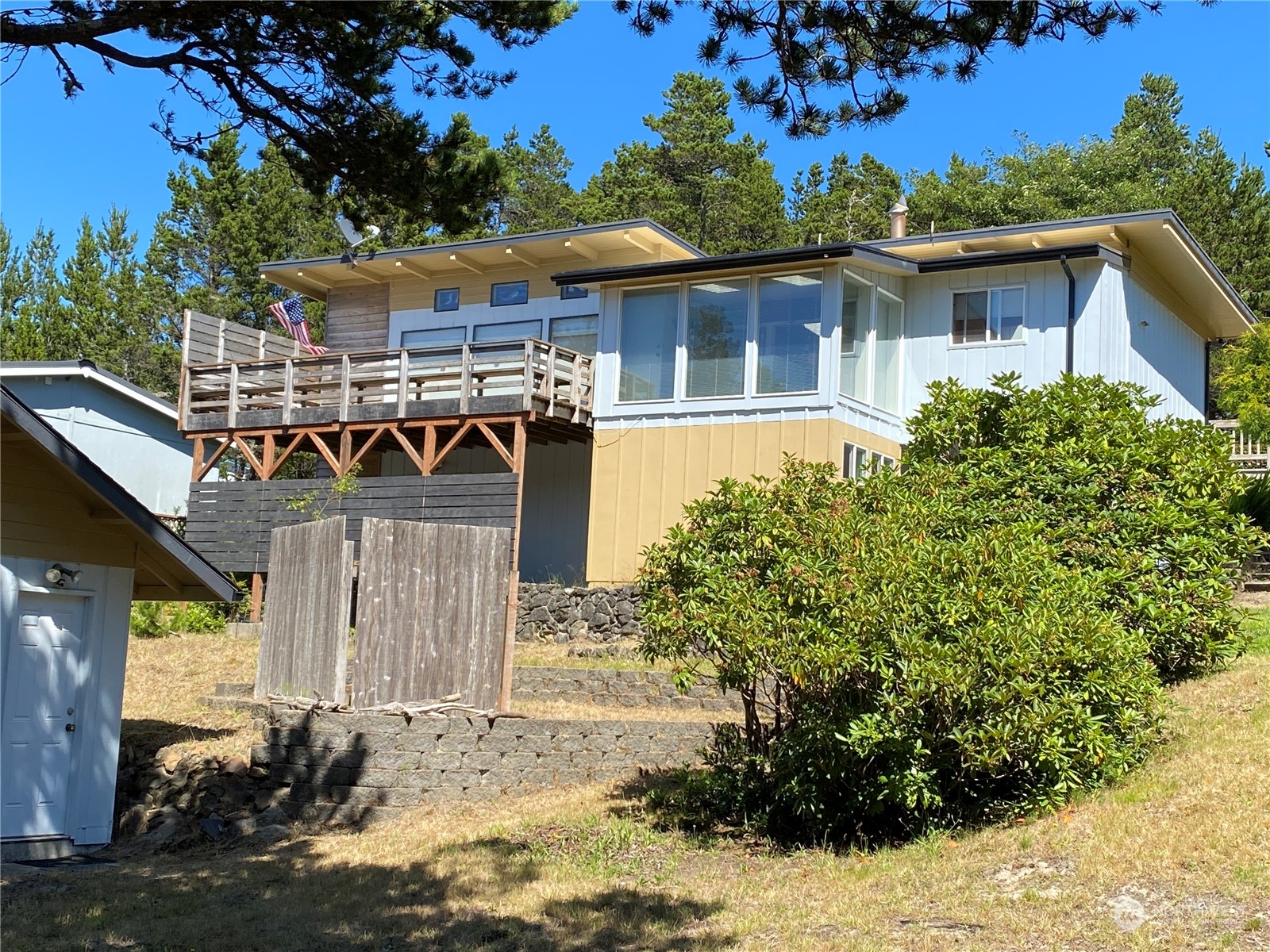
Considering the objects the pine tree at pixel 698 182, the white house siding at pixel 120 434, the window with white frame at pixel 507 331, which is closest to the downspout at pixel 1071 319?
the window with white frame at pixel 507 331

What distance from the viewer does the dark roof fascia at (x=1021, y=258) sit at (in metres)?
20.4

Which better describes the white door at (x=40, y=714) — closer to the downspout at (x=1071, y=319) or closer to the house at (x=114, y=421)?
the downspout at (x=1071, y=319)

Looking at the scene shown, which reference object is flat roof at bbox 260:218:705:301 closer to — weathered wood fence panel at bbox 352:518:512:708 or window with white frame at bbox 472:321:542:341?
window with white frame at bbox 472:321:542:341

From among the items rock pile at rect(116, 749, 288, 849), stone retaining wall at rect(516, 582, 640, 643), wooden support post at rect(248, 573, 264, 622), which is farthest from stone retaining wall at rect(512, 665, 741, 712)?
wooden support post at rect(248, 573, 264, 622)

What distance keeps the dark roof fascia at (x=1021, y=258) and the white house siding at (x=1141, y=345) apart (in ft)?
1.50

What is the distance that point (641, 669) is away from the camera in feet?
57.1

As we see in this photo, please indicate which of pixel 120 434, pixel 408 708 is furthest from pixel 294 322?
pixel 408 708

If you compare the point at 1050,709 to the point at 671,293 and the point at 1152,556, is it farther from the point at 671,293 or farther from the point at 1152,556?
the point at 671,293

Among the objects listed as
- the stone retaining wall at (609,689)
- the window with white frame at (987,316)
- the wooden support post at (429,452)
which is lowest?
the stone retaining wall at (609,689)

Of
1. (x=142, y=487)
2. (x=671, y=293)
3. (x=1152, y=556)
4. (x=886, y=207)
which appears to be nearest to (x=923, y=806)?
(x=1152, y=556)

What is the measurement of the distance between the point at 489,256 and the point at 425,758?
1363 centimetres

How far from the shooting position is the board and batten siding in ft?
88.2

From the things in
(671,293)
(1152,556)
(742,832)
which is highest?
(671,293)

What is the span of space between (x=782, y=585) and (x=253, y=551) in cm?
1494
